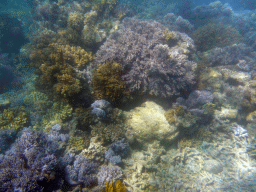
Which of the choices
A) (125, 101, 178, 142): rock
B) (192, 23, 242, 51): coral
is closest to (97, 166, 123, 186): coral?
(125, 101, 178, 142): rock

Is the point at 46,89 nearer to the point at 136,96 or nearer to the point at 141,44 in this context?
the point at 136,96

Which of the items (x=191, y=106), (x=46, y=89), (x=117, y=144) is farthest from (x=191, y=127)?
(x=46, y=89)

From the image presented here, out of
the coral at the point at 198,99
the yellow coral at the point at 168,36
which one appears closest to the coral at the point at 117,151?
the coral at the point at 198,99

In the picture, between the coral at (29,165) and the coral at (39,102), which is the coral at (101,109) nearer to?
the coral at (29,165)

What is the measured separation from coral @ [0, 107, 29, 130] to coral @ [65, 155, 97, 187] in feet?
10.9

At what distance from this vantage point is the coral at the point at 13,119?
5293 millimetres

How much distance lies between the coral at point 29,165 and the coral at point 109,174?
0.96 meters

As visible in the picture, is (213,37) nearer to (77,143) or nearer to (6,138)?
(77,143)

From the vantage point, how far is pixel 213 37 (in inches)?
373

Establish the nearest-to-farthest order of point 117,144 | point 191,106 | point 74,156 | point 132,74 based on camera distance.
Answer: point 74,156, point 117,144, point 132,74, point 191,106

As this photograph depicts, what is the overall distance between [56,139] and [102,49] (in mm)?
3637

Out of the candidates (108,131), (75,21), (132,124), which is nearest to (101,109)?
(108,131)

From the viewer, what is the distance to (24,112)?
568cm

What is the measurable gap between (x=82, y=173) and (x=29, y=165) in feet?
3.84
